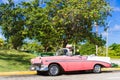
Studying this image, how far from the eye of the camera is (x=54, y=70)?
19.1 meters

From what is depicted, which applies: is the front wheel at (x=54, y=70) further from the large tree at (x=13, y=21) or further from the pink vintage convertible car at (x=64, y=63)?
the large tree at (x=13, y=21)

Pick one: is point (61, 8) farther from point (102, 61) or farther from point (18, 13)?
point (102, 61)

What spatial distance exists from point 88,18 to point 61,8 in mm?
2199

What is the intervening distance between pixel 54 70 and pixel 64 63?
729 mm

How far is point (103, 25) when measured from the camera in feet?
87.1

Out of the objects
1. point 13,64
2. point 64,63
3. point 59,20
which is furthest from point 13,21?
point 64,63

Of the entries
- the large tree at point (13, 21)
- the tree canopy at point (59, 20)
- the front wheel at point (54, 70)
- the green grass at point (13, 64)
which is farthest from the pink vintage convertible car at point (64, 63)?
the large tree at point (13, 21)

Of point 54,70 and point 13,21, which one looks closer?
point 54,70

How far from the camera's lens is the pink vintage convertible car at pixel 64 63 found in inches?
738

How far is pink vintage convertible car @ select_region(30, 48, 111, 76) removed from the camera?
18.8m

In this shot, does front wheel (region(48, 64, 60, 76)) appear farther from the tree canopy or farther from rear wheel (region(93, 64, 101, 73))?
the tree canopy

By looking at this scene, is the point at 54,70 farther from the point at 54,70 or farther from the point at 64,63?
the point at 64,63

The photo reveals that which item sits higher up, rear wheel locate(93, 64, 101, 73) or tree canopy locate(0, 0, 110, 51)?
tree canopy locate(0, 0, 110, 51)

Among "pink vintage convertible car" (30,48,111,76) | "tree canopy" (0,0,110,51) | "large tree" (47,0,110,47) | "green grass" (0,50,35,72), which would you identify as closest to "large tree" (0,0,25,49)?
"tree canopy" (0,0,110,51)
